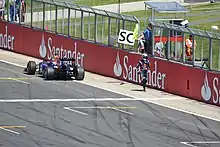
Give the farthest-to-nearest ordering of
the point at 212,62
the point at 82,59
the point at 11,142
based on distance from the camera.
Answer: the point at 82,59 → the point at 212,62 → the point at 11,142

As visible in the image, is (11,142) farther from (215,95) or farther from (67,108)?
(215,95)

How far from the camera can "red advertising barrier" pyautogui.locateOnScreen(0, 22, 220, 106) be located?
106 feet

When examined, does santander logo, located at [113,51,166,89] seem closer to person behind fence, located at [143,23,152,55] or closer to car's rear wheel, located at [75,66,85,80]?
person behind fence, located at [143,23,152,55]

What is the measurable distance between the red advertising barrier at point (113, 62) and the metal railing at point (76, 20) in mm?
496

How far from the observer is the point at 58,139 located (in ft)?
79.6

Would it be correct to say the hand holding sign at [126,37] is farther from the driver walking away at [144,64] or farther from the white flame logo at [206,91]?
the white flame logo at [206,91]

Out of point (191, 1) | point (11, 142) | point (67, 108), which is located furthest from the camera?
point (191, 1)

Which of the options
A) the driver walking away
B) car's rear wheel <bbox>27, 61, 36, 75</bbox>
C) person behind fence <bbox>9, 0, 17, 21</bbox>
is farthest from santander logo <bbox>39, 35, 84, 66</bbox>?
the driver walking away

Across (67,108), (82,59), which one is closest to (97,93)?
(67,108)

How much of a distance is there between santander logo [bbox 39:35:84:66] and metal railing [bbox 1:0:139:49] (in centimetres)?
71

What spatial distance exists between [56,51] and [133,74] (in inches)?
265

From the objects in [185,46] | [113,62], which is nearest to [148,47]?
[113,62]

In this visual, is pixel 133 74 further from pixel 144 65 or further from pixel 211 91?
pixel 211 91

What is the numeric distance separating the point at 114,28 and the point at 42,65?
4.10m
